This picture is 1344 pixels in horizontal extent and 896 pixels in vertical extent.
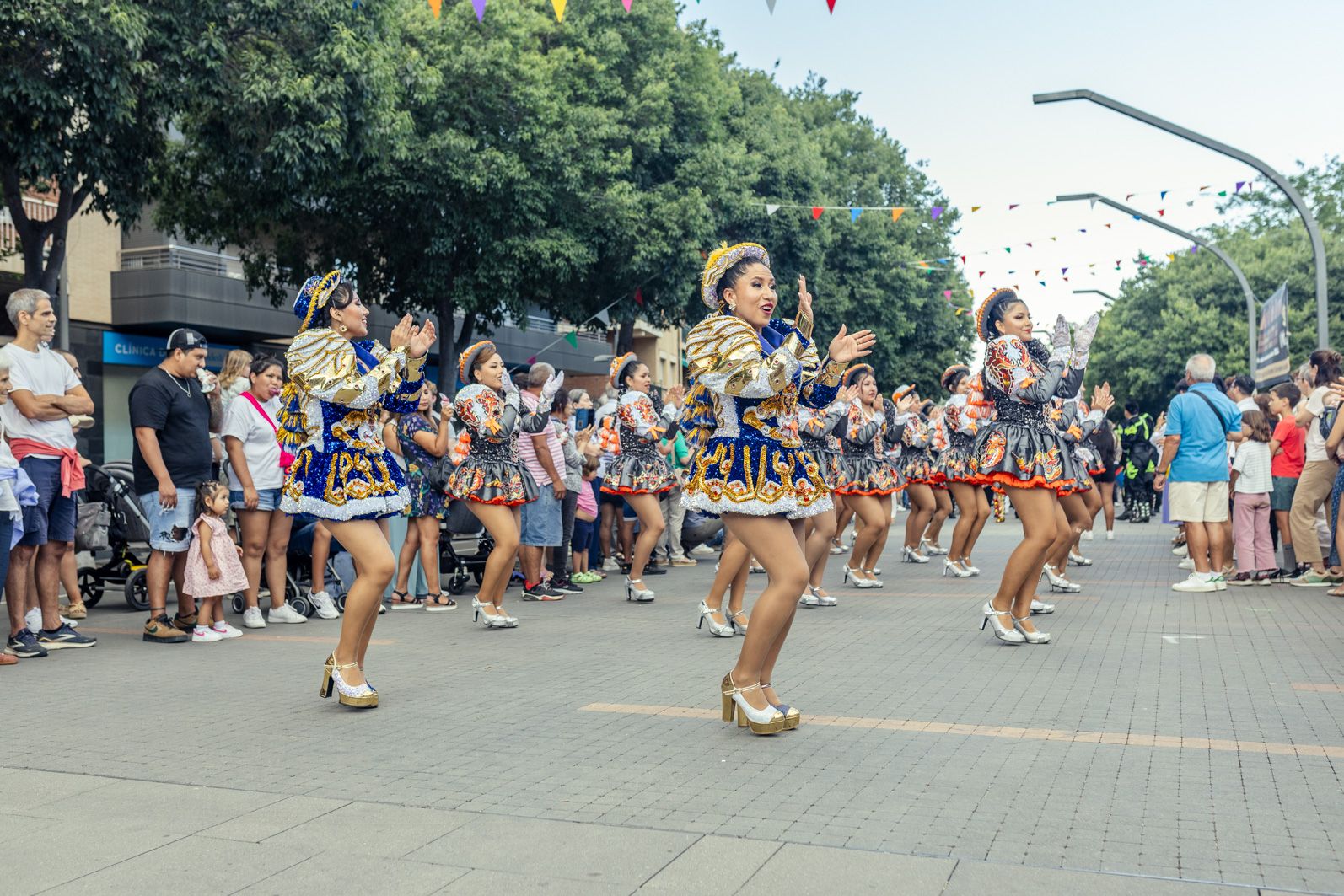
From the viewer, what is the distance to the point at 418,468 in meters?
10.7

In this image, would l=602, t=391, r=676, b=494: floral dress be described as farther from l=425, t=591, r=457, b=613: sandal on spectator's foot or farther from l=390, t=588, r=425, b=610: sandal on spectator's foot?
l=390, t=588, r=425, b=610: sandal on spectator's foot

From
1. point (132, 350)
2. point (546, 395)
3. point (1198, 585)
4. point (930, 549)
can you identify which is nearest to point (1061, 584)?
point (1198, 585)

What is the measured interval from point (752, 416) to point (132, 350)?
25691 mm

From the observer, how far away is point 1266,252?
4700 cm

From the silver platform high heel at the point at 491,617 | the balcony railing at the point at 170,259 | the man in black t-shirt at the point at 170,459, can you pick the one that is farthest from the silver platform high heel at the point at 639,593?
the balcony railing at the point at 170,259

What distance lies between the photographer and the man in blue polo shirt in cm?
1149

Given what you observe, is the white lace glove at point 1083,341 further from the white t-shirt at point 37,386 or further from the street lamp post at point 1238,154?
the street lamp post at point 1238,154

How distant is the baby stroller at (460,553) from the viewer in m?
11.7

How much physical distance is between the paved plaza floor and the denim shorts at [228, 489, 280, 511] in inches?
52.5

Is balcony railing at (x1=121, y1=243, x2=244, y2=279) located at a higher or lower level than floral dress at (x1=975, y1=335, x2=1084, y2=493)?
higher

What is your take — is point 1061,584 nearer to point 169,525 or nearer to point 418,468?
point 418,468

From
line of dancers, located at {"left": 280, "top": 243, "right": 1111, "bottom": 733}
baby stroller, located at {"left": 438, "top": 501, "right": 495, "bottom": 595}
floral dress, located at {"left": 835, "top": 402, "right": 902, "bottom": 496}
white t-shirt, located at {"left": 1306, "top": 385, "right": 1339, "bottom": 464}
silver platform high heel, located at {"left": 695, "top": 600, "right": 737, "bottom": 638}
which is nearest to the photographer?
line of dancers, located at {"left": 280, "top": 243, "right": 1111, "bottom": 733}

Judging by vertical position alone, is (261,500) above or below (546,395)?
below

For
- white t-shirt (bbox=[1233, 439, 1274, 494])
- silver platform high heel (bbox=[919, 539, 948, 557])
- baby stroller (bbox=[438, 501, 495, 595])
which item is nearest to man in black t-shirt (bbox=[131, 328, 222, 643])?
baby stroller (bbox=[438, 501, 495, 595])
